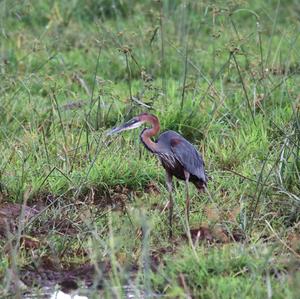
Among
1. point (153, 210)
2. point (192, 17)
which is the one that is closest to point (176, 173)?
point (153, 210)

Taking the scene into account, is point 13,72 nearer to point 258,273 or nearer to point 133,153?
point 133,153

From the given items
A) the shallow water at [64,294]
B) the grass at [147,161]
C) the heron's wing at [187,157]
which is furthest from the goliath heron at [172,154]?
the shallow water at [64,294]

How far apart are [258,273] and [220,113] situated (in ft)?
8.17

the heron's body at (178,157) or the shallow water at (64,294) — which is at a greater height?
the heron's body at (178,157)

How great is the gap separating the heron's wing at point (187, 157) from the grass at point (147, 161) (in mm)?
196

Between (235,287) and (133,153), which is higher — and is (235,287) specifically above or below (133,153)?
above

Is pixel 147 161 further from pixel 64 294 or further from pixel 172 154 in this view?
pixel 64 294

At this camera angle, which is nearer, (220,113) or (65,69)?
(220,113)

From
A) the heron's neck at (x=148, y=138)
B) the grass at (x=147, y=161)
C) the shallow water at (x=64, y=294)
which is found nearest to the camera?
the shallow water at (x=64, y=294)

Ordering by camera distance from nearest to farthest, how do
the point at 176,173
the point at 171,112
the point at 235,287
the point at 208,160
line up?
the point at 235,287 < the point at 176,173 < the point at 208,160 < the point at 171,112

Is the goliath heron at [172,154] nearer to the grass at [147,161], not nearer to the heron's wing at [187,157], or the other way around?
the heron's wing at [187,157]

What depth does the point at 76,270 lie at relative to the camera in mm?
4891

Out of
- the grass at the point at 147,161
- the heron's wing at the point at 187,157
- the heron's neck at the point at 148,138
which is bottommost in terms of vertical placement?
the grass at the point at 147,161

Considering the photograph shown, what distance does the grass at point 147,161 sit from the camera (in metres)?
4.59
